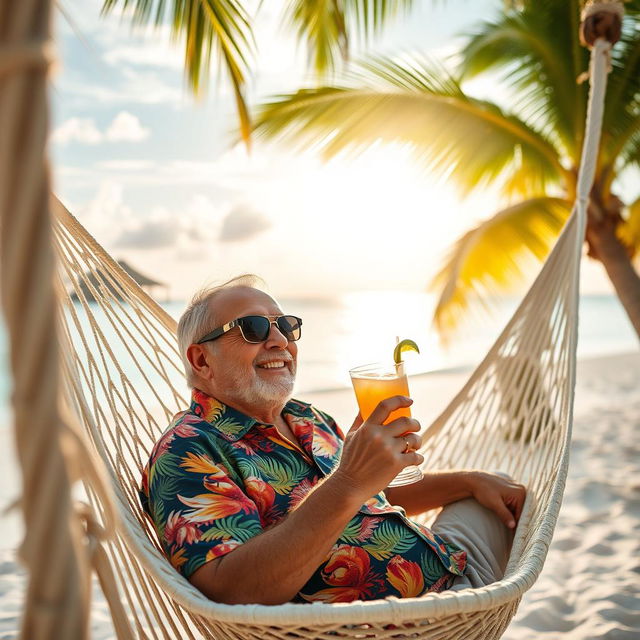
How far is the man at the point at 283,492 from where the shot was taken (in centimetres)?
117

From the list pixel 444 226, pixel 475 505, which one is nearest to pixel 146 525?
pixel 475 505

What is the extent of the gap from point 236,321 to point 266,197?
21.8 metres

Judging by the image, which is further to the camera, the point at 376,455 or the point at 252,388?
the point at 252,388

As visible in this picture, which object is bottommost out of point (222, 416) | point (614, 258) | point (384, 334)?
point (222, 416)

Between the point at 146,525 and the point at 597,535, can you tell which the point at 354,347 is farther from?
the point at 146,525

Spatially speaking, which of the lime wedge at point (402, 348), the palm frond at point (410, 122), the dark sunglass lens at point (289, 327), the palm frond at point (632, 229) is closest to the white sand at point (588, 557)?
the dark sunglass lens at point (289, 327)

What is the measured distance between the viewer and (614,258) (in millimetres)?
4109

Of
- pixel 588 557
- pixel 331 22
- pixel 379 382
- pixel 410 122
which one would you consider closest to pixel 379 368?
pixel 379 382

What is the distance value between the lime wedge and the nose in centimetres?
29

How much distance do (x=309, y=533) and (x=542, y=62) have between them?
4611mm

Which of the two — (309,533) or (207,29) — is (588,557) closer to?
(309,533)

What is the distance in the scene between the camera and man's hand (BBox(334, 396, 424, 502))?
118 cm

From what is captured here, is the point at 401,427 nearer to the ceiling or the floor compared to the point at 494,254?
nearer to the floor

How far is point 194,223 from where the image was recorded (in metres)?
22.0
